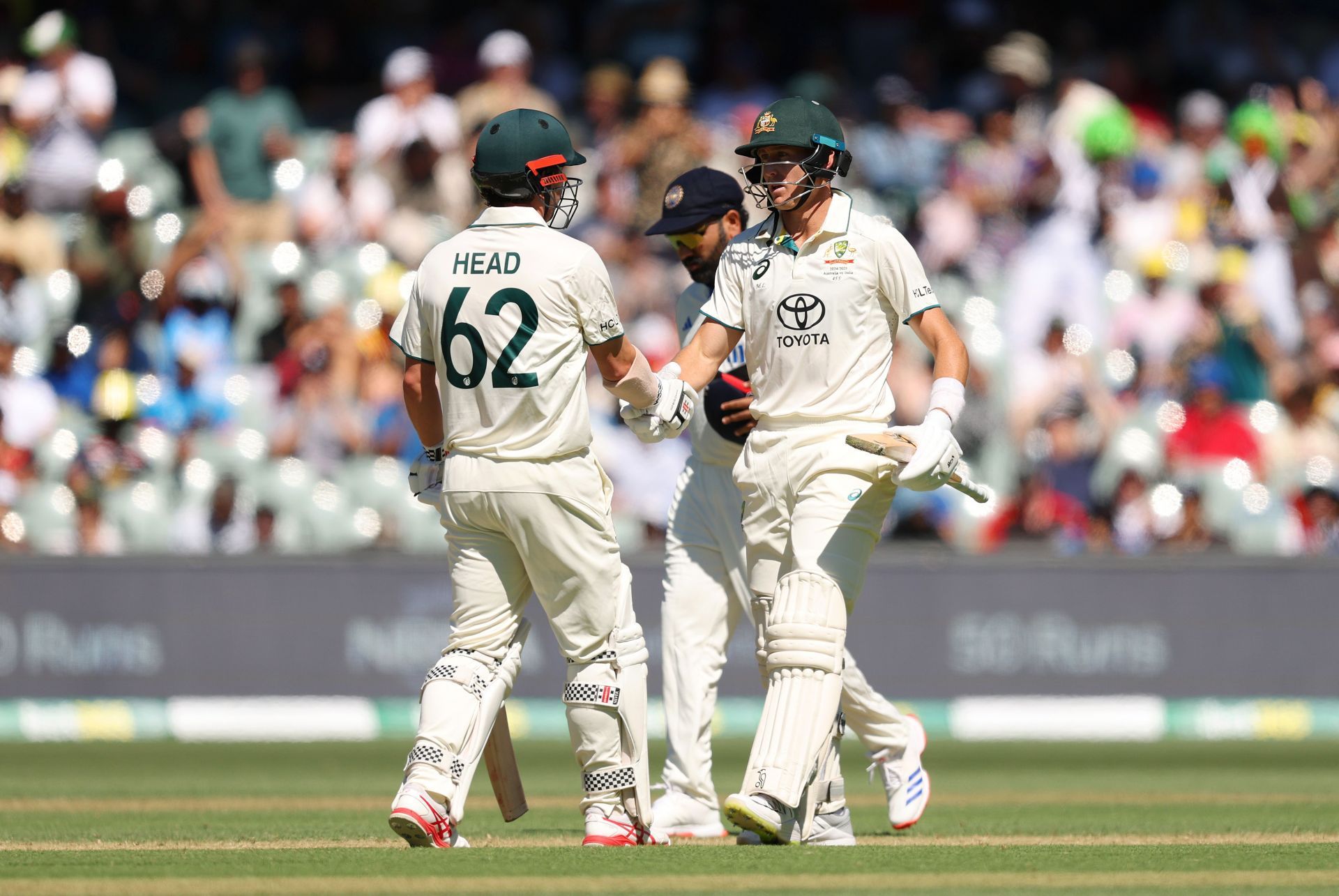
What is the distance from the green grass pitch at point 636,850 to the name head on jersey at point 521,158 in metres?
1.93

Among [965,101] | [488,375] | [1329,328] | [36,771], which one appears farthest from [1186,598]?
[488,375]

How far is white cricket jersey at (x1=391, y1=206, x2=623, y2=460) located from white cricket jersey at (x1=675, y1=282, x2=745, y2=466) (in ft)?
4.00

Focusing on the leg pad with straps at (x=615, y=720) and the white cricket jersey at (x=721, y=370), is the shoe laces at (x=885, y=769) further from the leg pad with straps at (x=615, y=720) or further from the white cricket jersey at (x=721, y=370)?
the white cricket jersey at (x=721, y=370)

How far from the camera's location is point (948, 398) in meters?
5.96

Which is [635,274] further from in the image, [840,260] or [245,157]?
[840,260]

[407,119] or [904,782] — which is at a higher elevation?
[407,119]

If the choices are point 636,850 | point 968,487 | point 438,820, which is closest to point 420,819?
point 438,820

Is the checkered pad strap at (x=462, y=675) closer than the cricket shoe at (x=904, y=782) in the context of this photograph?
Yes

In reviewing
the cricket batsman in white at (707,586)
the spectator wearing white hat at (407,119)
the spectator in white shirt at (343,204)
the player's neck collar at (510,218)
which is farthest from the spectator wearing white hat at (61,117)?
the player's neck collar at (510,218)

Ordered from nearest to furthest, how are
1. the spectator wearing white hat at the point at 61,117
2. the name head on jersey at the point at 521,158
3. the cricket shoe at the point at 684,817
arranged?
the name head on jersey at the point at 521,158, the cricket shoe at the point at 684,817, the spectator wearing white hat at the point at 61,117

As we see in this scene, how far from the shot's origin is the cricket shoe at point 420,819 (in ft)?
18.8

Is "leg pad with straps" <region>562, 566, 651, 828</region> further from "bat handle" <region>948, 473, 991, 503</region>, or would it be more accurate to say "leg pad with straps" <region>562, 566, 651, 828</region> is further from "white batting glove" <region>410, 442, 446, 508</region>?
"bat handle" <region>948, 473, 991, 503</region>

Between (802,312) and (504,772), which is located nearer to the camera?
(802,312)

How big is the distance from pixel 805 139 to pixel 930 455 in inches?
42.9
